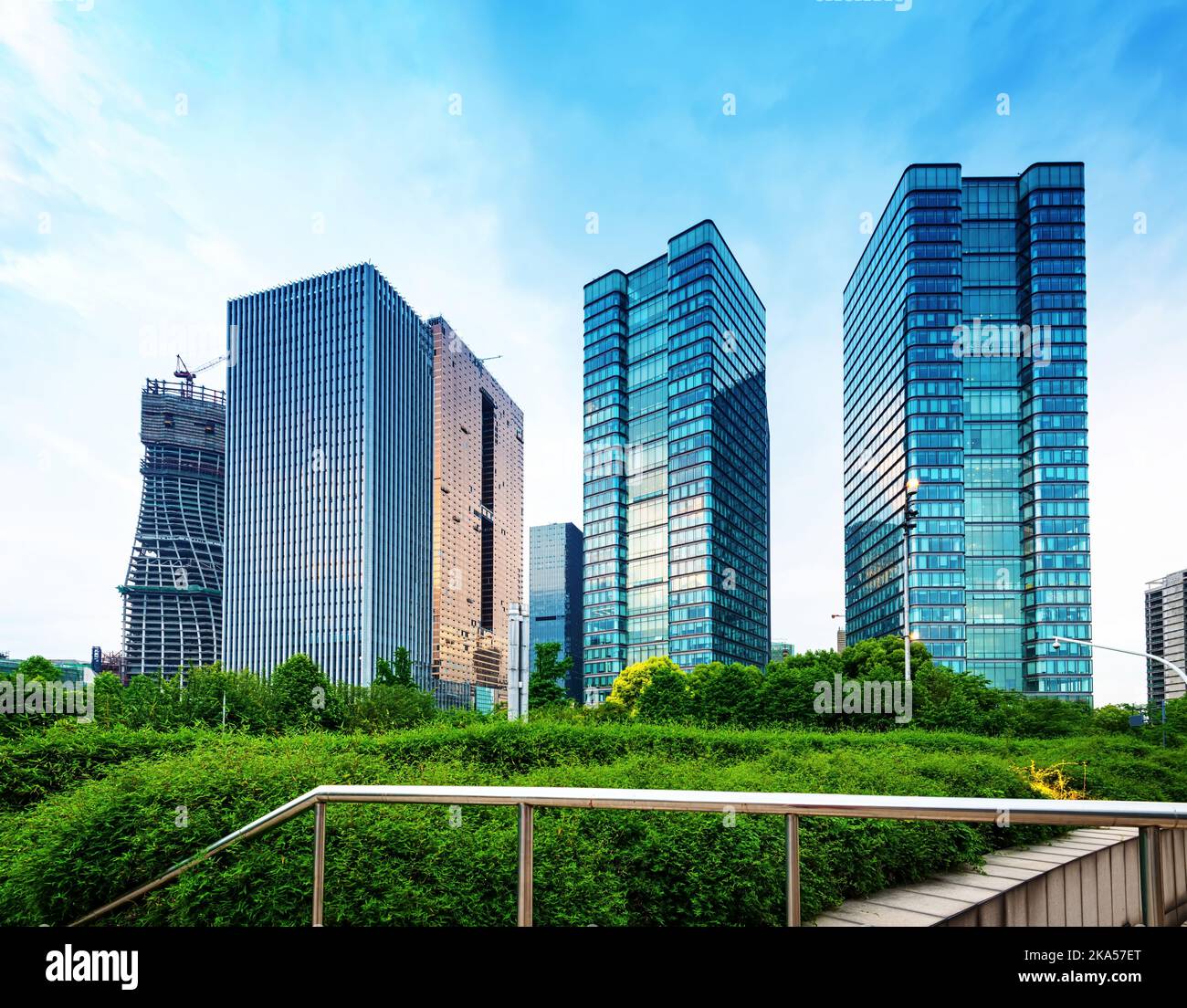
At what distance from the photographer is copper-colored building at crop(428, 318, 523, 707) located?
159 meters

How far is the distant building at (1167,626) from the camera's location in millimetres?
145250

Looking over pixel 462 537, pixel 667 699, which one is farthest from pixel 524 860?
pixel 462 537

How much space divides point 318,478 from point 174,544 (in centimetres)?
4673

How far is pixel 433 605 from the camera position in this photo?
151500mm

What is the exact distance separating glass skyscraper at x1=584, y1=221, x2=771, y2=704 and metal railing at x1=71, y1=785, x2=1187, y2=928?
351ft

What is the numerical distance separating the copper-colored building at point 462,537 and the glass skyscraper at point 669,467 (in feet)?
135

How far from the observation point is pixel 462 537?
176 meters

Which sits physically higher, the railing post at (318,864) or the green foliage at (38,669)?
the railing post at (318,864)

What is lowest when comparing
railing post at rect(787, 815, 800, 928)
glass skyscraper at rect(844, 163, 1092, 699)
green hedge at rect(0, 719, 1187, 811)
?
green hedge at rect(0, 719, 1187, 811)

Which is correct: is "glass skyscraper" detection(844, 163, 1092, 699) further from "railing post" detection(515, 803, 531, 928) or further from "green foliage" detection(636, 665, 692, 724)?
"railing post" detection(515, 803, 531, 928)

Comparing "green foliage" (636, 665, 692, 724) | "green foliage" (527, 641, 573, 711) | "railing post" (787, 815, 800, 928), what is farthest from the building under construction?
"railing post" (787, 815, 800, 928)

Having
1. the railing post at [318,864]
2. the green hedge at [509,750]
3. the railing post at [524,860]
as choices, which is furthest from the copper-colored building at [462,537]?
the railing post at [524,860]

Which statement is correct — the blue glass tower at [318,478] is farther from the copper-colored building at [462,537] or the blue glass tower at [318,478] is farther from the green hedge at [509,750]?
the green hedge at [509,750]
